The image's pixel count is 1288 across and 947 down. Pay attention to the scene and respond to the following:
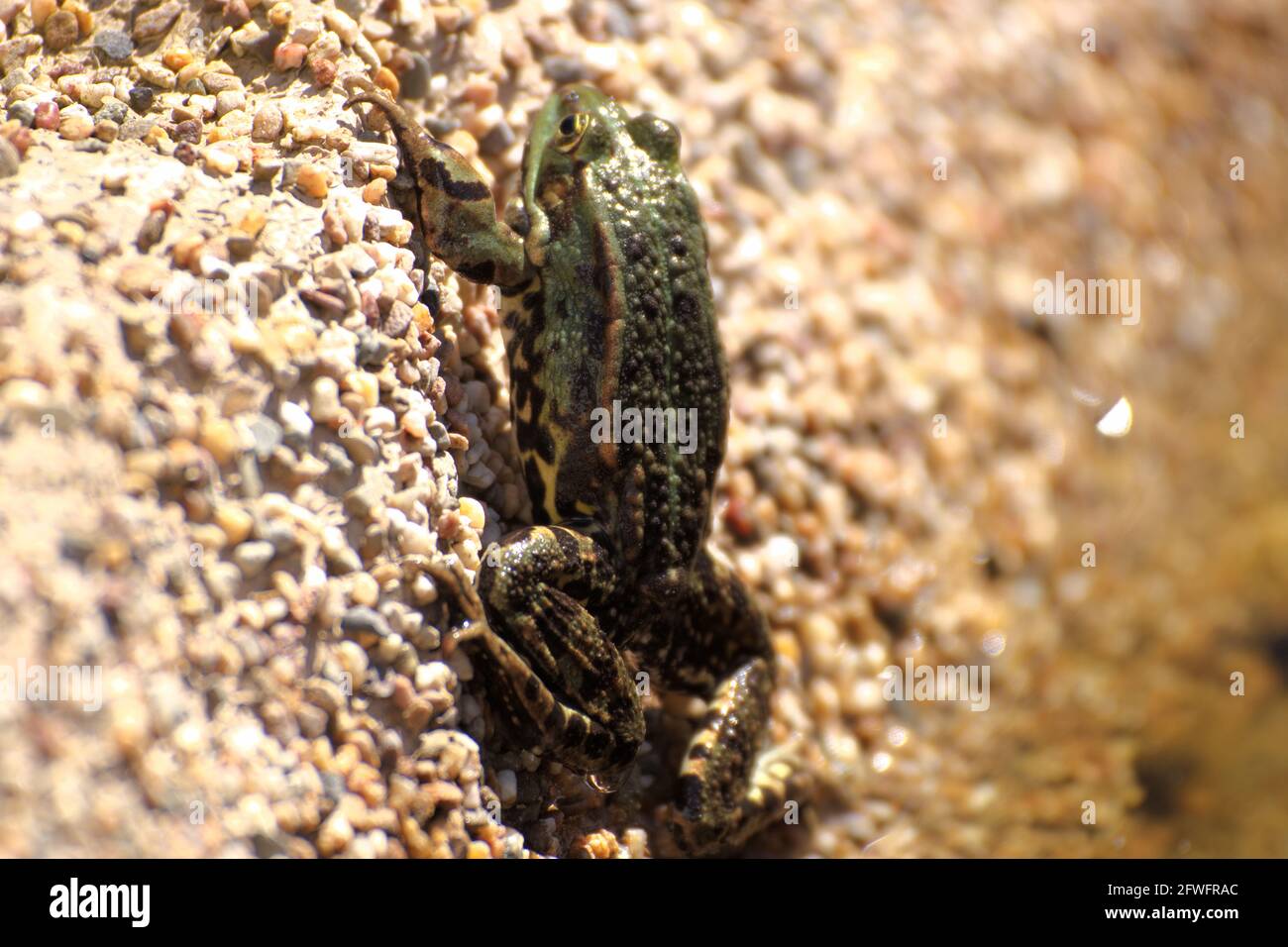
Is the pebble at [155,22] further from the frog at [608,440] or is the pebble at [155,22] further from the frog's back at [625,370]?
the frog's back at [625,370]

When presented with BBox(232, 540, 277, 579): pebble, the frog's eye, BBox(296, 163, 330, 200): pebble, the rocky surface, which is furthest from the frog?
BBox(232, 540, 277, 579): pebble

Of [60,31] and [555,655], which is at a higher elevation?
[60,31]

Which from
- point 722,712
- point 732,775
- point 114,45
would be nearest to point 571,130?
point 114,45

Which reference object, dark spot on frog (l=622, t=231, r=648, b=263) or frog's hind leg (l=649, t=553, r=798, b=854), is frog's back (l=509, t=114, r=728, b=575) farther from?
frog's hind leg (l=649, t=553, r=798, b=854)

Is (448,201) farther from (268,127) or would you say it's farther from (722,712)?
(722,712)

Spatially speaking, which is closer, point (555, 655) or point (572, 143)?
point (555, 655)

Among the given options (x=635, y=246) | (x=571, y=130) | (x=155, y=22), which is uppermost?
(x=155, y=22)

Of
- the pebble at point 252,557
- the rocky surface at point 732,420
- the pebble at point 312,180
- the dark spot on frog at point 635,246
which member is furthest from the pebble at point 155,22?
the pebble at point 252,557
